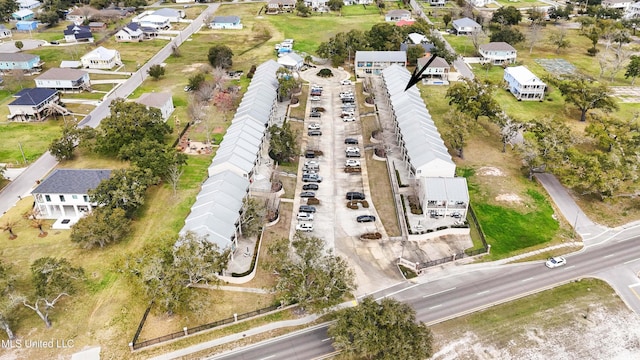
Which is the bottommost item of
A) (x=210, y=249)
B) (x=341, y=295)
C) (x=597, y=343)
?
(x=597, y=343)

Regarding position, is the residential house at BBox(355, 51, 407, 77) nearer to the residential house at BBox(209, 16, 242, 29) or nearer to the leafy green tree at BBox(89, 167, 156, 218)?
the residential house at BBox(209, 16, 242, 29)

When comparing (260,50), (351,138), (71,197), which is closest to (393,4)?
(260,50)

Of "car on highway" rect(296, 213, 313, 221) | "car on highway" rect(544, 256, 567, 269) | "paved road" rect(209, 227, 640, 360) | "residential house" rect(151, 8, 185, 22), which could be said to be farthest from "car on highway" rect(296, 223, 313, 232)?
"residential house" rect(151, 8, 185, 22)

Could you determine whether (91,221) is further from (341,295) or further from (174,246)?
(341,295)

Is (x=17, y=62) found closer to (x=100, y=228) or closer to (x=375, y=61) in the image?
(x=100, y=228)

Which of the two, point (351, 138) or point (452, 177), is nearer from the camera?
point (452, 177)

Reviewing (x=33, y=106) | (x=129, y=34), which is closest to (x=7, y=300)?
(x=33, y=106)
